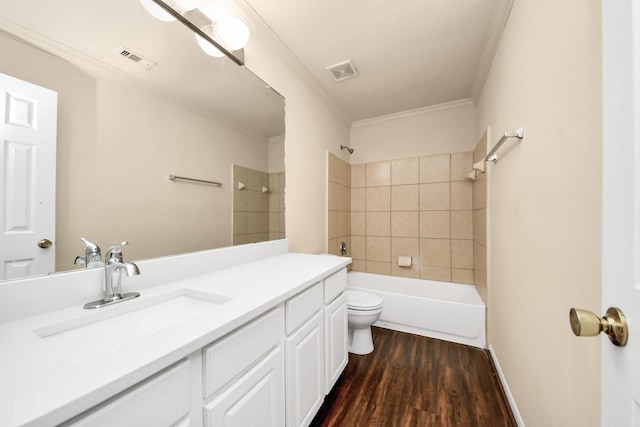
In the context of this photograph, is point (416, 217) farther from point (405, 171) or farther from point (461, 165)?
point (461, 165)

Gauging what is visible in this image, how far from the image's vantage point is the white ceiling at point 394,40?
57.1 inches

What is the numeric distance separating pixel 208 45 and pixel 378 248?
8.32ft

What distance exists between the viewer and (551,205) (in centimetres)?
92

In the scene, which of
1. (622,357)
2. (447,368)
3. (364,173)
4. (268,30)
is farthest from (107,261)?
(364,173)

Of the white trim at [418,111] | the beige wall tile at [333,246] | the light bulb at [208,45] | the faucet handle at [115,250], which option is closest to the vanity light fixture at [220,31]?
the light bulb at [208,45]

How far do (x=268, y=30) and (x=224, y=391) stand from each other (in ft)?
6.45

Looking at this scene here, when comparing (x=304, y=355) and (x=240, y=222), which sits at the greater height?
(x=240, y=222)

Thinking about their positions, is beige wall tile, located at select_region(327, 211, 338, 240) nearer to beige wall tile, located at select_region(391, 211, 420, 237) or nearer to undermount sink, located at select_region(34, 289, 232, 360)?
beige wall tile, located at select_region(391, 211, 420, 237)

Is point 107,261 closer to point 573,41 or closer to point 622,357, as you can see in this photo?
point 622,357

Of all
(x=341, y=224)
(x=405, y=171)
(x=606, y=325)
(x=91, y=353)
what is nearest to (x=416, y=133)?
(x=405, y=171)

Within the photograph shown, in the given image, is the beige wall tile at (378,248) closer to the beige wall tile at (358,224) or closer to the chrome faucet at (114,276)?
the beige wall tile at (358,224)

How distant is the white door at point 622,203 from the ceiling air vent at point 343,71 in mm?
1779

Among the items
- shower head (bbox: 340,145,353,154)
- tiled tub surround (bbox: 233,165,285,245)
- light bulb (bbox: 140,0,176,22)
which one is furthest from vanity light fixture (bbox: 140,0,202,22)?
shower head (bbox: 340,145,353,154)

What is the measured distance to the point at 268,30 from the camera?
162 cm
